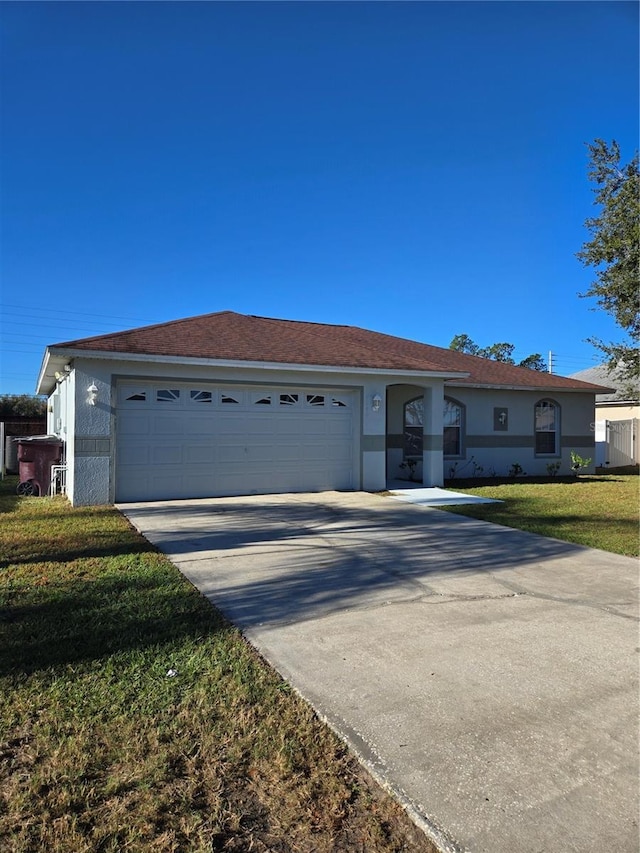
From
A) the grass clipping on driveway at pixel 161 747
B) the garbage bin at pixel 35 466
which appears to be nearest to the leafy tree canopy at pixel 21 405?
the garbage bin at pixel 35 466

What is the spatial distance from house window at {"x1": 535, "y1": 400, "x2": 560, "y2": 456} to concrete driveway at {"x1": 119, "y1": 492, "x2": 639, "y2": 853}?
11.2 meters

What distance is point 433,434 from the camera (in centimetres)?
1429

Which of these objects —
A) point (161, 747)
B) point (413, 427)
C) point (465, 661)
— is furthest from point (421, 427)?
point (161, 747)

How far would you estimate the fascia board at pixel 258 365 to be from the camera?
10510 mm

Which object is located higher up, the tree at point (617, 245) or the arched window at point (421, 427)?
the tree at point (617, 245)

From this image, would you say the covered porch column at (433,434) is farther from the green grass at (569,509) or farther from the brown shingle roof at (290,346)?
the brown shingle roof at (290,346)

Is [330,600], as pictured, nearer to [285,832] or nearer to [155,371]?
[285,832]

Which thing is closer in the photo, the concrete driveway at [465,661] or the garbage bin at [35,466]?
the concrete driveway at [465,661]

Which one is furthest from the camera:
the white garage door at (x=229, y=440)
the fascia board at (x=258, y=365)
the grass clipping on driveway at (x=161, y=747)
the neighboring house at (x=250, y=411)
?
the white garage door at (x=229, y=440)

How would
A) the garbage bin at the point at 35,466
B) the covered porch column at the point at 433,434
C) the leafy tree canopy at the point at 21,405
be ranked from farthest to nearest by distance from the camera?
the leafy tree canopy at the point at 21,405
the covered porch column at the point at 433,434
the garbage bin at the point at 35,466

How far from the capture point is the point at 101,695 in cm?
320

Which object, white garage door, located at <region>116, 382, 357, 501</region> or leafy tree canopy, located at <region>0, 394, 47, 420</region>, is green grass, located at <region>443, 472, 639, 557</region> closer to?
white garage door, located at <region>116, 382, 357, 501</region>

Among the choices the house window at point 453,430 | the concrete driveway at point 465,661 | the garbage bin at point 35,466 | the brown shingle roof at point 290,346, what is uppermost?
the brown shingle roof at point 290,346

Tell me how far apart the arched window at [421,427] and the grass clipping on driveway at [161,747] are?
40.2 ft
